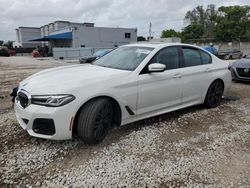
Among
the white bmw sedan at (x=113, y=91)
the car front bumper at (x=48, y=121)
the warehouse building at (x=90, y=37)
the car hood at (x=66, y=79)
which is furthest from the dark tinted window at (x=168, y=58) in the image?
the warehouse building at (x=90, y=37)

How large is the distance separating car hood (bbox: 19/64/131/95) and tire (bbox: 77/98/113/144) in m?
0.30

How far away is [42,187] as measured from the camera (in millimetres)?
2803

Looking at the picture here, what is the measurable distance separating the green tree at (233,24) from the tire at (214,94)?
145 ft

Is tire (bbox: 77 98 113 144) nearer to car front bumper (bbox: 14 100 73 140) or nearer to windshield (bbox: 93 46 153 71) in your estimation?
car front bumper (bbox: 14 100 73 140)

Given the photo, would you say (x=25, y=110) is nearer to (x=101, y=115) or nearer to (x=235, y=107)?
(x=101, y=115)

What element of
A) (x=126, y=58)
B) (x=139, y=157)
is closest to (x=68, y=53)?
(x=126, y=58)

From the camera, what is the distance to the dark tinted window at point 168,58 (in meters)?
4.51

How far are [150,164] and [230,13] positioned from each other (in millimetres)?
53253

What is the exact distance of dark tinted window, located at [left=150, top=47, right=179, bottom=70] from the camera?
178 inches

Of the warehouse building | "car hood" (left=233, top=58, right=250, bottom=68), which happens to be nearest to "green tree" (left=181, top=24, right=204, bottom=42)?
the warehouse building

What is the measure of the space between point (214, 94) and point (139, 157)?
9.88 ft

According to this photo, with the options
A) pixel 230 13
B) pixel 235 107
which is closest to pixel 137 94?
pixel 235 107

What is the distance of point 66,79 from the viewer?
365 centimetres

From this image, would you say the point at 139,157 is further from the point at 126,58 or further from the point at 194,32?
the point at 194,32
